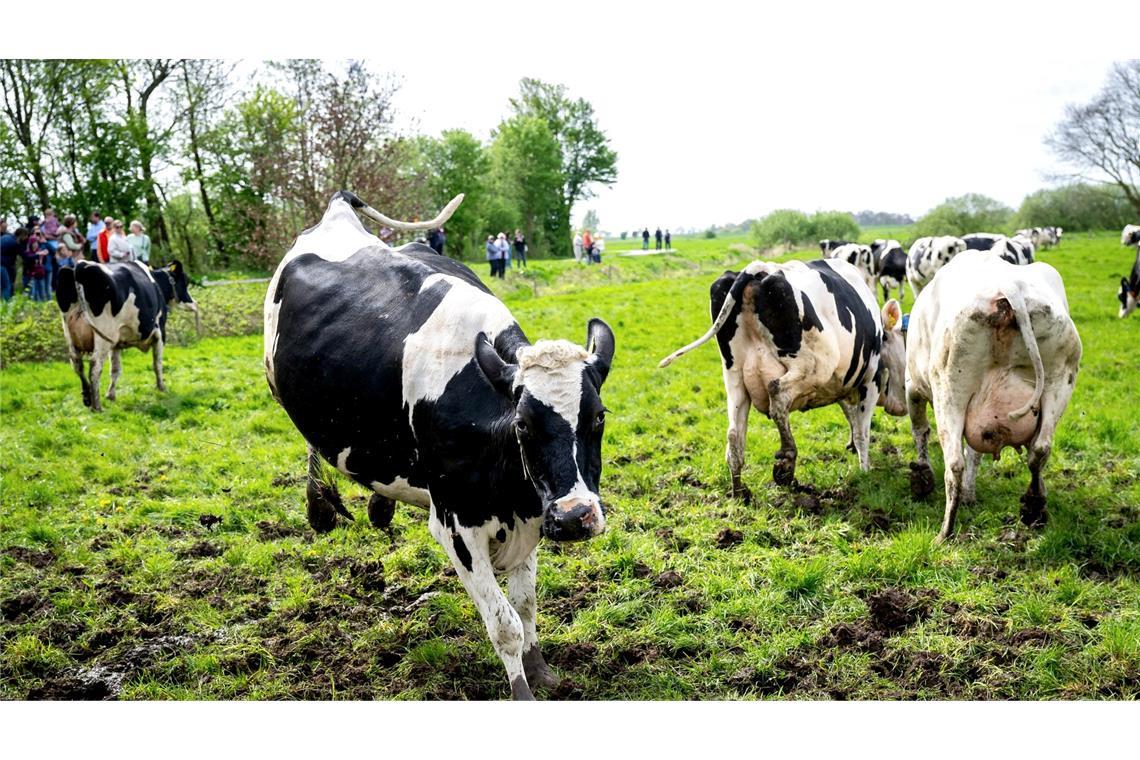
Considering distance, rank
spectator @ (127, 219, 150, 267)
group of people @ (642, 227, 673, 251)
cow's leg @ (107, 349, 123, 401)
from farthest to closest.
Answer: group of people @ (642, 227, 673, 251), spectator @ (127, 219, 150, 267), cow's leg @ (107, 349, 123, 401)

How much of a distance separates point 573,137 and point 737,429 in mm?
12120

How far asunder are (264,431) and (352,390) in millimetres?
5185

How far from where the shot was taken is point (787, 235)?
2262 centimetres

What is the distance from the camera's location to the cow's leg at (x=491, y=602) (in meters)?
3.85

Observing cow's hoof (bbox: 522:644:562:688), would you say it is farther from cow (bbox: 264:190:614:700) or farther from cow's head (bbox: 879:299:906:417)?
cow's head (bbox: 879:299:906:417)

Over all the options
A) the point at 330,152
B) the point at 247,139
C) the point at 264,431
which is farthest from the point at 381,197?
the point at 264,431

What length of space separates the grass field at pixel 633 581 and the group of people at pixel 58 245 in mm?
2915

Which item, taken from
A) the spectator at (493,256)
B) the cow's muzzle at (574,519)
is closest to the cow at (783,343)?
the cow's muzzle at (574,519)

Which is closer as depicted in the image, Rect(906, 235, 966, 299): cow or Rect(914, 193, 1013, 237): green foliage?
Rect(914, 193, 1013, 237): green foliage

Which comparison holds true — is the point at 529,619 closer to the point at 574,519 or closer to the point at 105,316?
the point at 574,519

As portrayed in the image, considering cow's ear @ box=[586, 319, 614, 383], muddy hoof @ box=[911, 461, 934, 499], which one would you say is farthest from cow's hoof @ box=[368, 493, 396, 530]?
muddy hoof @ box=[911, 461, 934, 499]

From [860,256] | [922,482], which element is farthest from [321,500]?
[860,256]

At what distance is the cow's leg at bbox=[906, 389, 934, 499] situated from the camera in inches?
262

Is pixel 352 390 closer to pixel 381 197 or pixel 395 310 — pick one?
pixel 395 310
